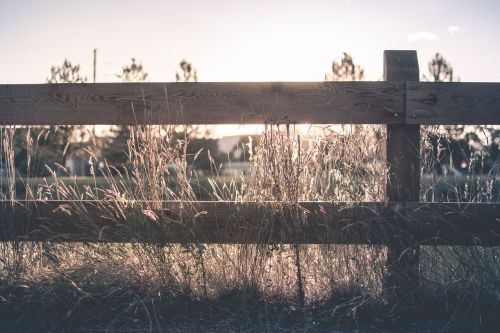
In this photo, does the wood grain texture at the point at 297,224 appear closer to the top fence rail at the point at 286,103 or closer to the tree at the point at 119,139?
the top fence rail at the point at 286,103

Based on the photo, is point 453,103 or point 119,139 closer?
point 453,103

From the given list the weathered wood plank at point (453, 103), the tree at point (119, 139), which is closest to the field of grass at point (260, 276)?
the weathered wood plank at point (453, 103)

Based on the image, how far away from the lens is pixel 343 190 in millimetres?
3291

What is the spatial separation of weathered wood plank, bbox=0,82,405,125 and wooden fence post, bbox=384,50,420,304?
0.34 ft

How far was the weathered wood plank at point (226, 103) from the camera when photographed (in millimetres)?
3322

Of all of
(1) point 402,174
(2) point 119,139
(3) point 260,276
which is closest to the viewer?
(3) point 260,276

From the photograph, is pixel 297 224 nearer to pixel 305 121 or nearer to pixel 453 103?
pixel 305 121

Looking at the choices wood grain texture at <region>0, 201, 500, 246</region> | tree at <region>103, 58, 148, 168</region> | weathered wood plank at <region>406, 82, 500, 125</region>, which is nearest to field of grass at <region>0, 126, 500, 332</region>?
wood grain texture at <region>0, 201, 500, 246</region>

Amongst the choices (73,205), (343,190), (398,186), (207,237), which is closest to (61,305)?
(73,205)

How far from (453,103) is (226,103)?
57.8 inches

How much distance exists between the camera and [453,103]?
333cm

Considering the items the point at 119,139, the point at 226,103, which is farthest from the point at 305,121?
the point at 119,139

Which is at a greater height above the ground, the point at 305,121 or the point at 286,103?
the point at 286,103

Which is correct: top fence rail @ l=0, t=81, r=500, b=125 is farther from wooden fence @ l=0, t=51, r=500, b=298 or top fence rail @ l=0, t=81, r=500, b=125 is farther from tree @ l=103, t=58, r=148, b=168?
tree @ l=103, t=58, r=148, b=168
